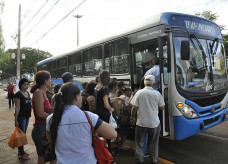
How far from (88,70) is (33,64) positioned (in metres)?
69.6

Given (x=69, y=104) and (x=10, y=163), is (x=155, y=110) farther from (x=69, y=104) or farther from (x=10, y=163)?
(x=10, y=163)

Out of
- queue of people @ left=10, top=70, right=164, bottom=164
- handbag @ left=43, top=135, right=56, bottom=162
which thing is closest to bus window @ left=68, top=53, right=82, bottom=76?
queue of people @ left=10, top=70, right=164, bottom=164


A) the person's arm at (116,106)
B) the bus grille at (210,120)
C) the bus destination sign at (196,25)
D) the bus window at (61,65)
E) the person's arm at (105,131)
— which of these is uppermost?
the bus destination sign at (196,25)

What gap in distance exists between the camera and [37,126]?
3.35 m

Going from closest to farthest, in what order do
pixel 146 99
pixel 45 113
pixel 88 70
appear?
pixel 45 113, pixel 146 99, pixel 88 70

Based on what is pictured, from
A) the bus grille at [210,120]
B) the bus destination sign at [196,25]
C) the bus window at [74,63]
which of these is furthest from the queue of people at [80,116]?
the bus window at [74,63]

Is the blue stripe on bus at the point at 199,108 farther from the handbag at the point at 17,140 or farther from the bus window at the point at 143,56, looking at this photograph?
the handbag at the point at 17,140

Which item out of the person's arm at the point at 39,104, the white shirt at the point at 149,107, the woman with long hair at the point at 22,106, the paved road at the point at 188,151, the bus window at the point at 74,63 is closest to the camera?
the person's arm at the point at 39,104

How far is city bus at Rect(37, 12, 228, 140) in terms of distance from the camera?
4699 millimetres

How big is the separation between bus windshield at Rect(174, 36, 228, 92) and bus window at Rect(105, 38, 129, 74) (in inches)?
68.8

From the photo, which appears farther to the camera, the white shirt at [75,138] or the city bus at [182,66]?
the city bus at [182,66]

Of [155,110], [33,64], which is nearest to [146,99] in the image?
[155,110]

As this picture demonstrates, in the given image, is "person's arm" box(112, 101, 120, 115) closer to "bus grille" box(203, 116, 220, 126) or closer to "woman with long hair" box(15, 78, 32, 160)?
"woman with long hair" box(15, 78, 32, 160)

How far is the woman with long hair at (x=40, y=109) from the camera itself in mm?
3225
